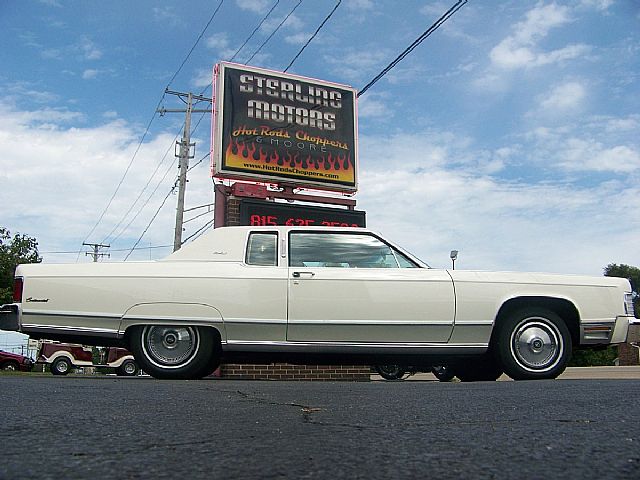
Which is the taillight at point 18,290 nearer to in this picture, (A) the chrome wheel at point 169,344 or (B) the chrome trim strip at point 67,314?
(B) the chrome trim strip at point 67,314

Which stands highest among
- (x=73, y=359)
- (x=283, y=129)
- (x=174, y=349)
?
(x=283, y=129)

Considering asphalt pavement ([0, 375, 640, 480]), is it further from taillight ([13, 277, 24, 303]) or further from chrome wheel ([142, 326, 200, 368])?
taillight ([13, 277, 24, 303])

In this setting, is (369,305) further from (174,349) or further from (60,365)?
(60,365)

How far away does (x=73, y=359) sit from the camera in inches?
1090

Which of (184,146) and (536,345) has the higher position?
(184,146)

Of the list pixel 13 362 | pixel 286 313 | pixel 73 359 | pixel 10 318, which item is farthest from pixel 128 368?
pixel 286 313

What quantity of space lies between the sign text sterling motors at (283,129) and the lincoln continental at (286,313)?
629 cm

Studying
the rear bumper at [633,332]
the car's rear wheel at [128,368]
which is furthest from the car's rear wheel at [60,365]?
the rear bumper at [633,332]

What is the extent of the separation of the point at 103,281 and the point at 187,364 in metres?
1.06

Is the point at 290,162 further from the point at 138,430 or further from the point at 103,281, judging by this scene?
the point at 138,430

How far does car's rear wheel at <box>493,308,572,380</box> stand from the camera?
575cm

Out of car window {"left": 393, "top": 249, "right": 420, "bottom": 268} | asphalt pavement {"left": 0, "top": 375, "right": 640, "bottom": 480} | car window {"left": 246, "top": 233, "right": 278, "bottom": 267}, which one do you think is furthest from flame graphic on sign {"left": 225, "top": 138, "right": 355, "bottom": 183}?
asphalt pavement {"left": 0, "top": 375, "right": 640, "bottom": 480}

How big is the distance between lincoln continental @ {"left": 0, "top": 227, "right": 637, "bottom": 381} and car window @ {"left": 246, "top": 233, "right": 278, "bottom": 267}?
22 millimetres

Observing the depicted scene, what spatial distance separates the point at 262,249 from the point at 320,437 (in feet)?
13.3
